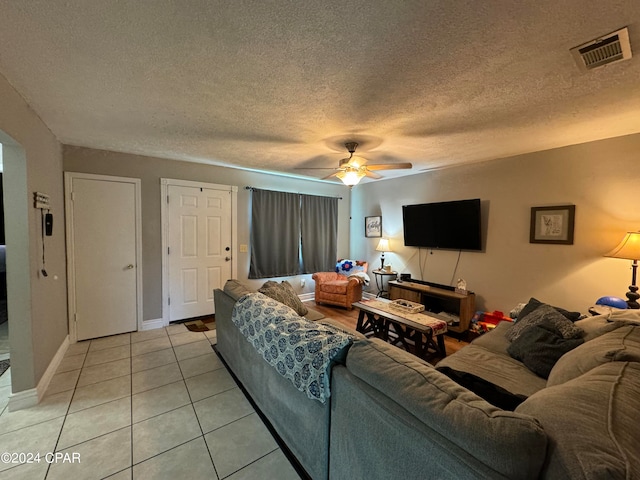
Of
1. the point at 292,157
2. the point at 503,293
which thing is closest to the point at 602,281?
the point at 503,293

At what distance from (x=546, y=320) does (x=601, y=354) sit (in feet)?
2.60

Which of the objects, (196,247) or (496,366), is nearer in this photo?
(496,366)

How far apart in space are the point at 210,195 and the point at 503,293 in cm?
436

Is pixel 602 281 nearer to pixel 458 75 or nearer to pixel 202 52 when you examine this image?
pixel 458 75

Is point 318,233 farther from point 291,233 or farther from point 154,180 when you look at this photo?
point 154,180

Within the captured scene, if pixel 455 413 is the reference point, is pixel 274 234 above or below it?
above

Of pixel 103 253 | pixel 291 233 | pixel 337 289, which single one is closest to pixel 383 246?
pixel 337 289

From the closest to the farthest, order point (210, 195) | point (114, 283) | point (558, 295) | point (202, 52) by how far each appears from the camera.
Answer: point (202, 52), point (558, 295), point (114, 283), point (210, 195)

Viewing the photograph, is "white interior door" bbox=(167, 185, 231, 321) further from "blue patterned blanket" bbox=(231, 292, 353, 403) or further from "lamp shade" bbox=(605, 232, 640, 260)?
"lamp shade" bbox=(605, 232, 640, 260)

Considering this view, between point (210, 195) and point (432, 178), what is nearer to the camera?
point (210, 195)

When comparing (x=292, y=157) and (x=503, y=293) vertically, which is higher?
(x=292, y=157)

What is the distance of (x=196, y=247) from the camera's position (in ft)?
13.1

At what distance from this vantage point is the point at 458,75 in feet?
5.48

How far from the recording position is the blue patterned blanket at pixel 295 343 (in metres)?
1.35
